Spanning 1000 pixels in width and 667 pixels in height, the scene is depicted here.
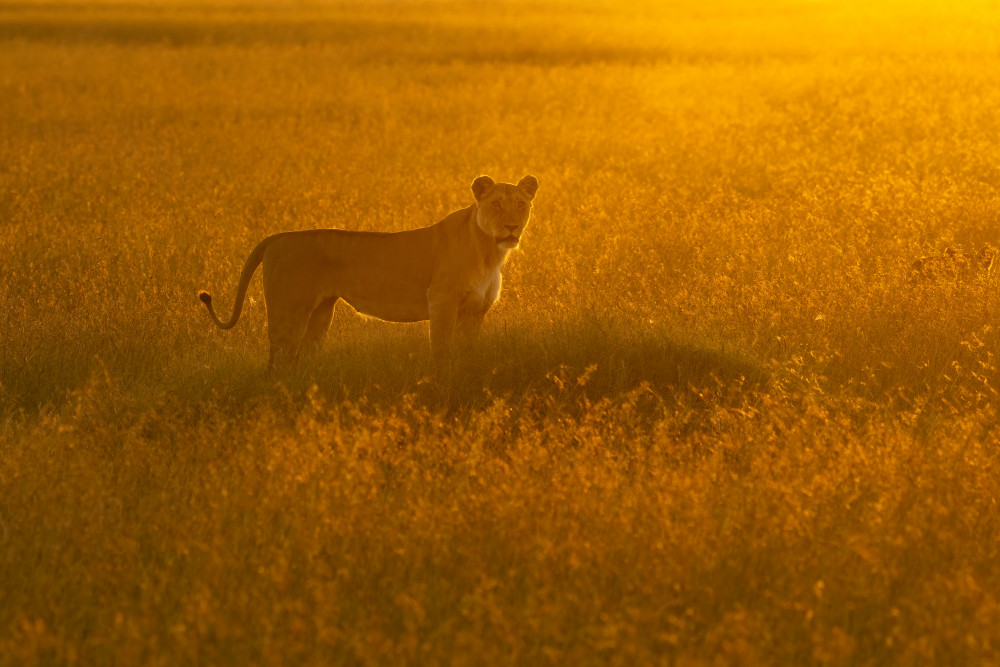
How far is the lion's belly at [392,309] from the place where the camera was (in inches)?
279

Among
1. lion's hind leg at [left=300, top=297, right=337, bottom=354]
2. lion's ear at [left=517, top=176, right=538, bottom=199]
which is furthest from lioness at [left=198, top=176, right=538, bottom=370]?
lion's hind leg at [left=300, top=297, right=337, bottom=354]

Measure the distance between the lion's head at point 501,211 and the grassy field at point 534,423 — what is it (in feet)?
1.93

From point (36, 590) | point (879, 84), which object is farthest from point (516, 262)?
point (879, 84)

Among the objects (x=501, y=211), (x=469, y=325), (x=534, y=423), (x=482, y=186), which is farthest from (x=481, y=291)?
(x=534, y=423)

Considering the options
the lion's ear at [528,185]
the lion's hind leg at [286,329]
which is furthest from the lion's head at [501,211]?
the lion's hind leg at [286,329]

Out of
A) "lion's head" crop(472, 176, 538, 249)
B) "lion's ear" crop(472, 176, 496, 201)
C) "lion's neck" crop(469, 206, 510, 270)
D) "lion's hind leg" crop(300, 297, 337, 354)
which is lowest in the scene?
"lion's hind leg" crop(300, 297, 337, 354)

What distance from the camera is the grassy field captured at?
4012 mm

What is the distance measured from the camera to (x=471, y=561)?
4.40 metres

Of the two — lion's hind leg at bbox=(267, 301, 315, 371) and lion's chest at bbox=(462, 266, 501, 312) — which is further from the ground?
lion's chest at bbox=(462, 266, 501, 312)

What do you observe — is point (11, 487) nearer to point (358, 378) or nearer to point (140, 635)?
point (140, 635)

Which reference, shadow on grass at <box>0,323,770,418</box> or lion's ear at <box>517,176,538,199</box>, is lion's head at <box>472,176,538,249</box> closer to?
lion's ear at <box>517,176,538,199</box>

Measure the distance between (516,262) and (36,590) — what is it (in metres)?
6.31

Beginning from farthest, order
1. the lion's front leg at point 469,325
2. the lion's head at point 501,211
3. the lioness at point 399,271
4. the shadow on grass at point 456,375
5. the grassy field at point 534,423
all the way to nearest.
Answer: the lion's front leg at point 469,325 → the lioness at point 399,271 → the lion's head at point 501,211 → the shadow on grass at point 456,375 → the grassy field at point 534,423

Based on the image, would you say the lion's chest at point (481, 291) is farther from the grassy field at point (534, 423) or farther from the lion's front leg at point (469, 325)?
the grassy field at point (534, 423)
